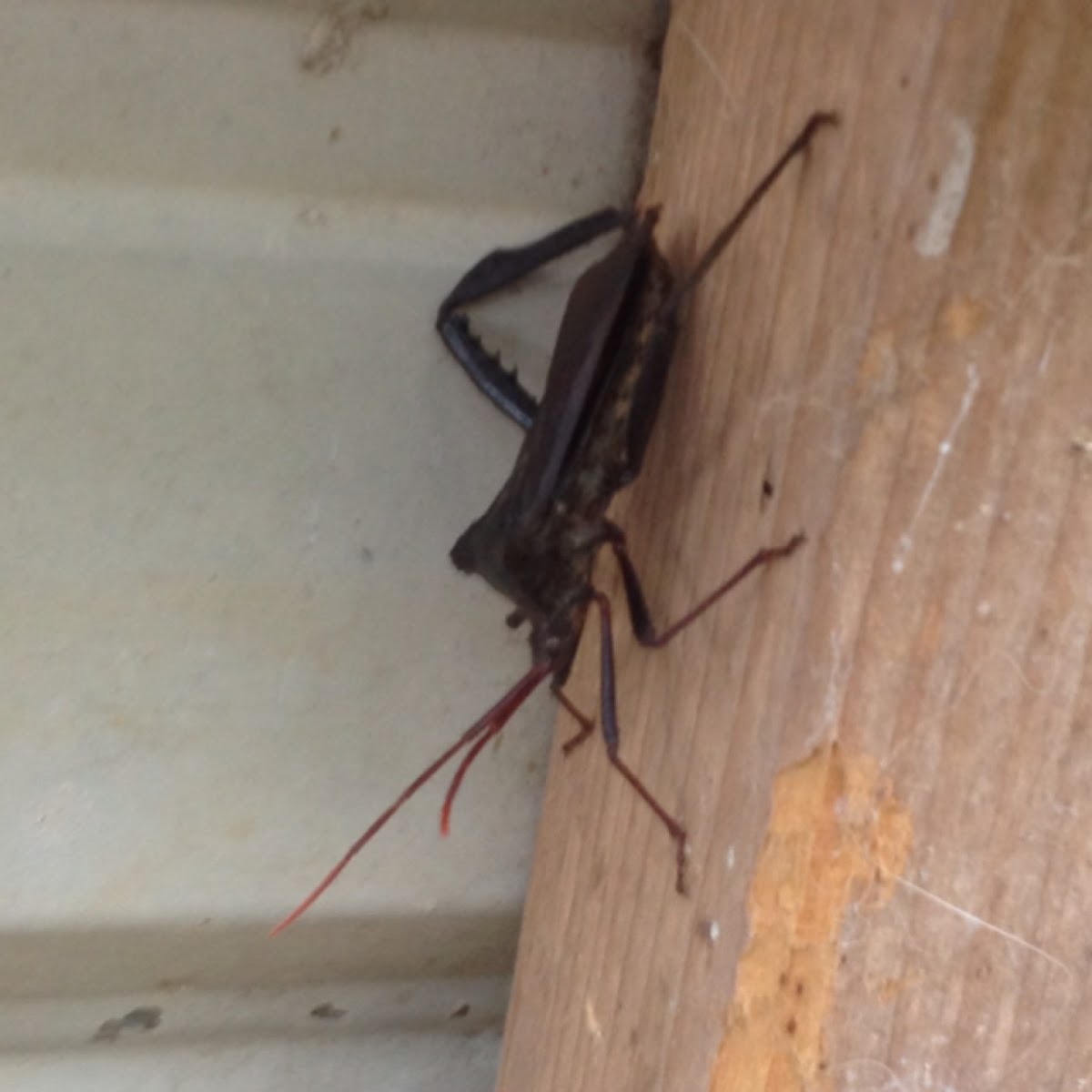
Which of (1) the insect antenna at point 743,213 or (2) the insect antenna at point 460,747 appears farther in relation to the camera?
(2) the insect antenna at point 460,747

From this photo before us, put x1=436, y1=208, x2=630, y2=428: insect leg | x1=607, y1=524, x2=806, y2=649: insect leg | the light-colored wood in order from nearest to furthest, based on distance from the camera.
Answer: the light-colored wood
x1=607, y1=524, x2=806, y2=649: insect leg
x1=436, y1=208, x2=630, y2=428: insect leg

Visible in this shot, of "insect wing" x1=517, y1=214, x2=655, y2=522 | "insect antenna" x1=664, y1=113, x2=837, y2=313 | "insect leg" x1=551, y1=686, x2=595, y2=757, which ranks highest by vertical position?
"insect antenna" x1=664, y1=113, x2=837, y2=313

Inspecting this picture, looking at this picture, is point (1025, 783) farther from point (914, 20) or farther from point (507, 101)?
point (507, 101)

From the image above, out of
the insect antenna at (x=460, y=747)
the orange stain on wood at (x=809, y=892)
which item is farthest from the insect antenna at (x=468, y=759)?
the orange stain on wood at (x=809, y=892)

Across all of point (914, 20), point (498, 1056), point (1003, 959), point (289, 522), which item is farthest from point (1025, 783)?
point (498, 1056)

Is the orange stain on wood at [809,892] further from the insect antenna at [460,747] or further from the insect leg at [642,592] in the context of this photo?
the insect antenna at [460,747]

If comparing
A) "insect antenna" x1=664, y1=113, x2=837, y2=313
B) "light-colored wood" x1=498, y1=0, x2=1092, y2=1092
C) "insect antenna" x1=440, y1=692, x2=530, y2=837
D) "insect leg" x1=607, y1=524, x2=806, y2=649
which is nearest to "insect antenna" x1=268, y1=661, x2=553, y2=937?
"insect antenna" x1=440, y1=692, x2=530, y2=837

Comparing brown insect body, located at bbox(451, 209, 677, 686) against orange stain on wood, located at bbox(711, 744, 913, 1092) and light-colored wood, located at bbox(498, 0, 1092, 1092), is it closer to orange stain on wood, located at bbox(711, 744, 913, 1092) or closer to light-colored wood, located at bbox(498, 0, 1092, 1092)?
light-colored wood, located at bbox(498, 0, 1092, 1092)
